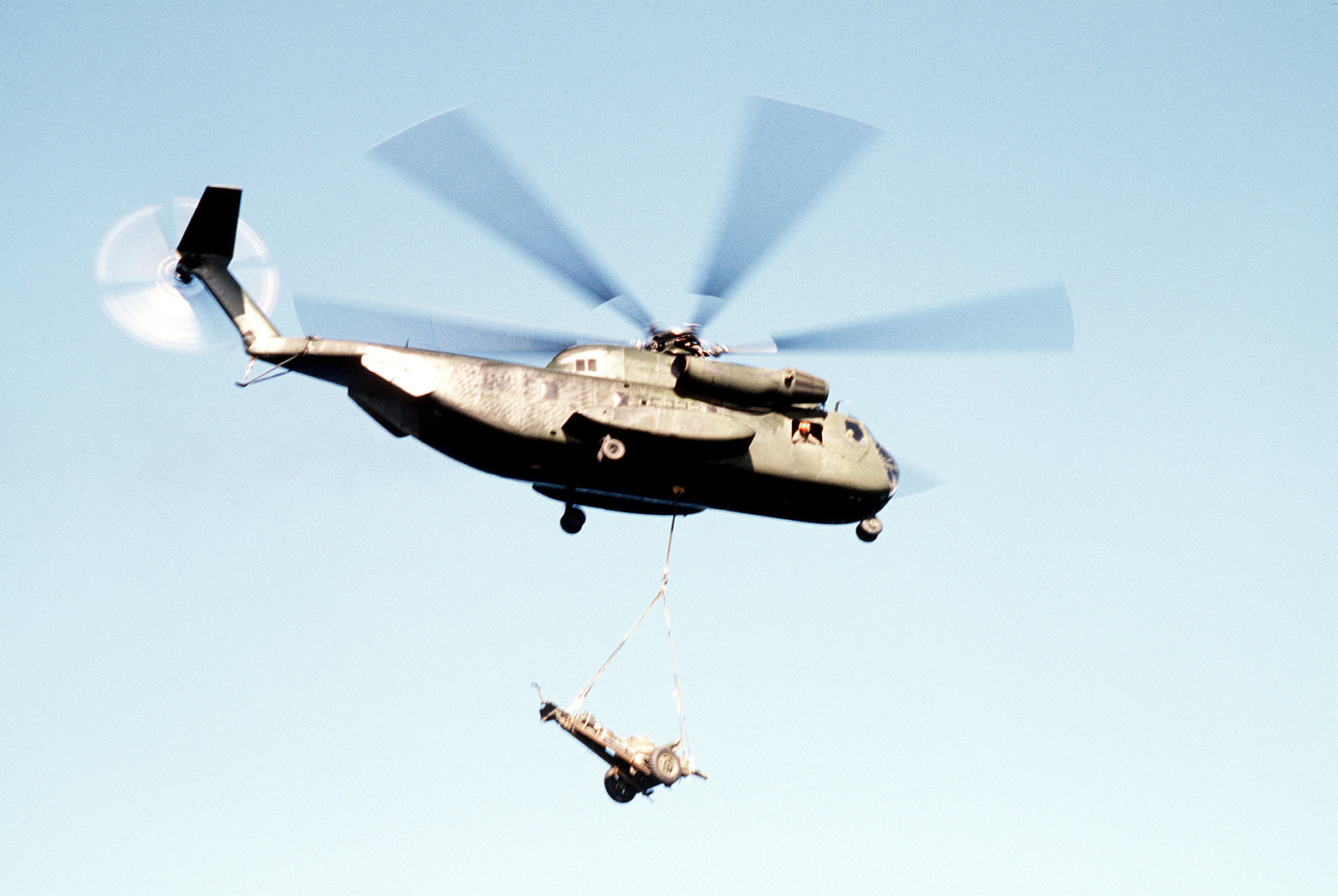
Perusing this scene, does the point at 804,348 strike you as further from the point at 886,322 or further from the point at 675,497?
the point at 675,497

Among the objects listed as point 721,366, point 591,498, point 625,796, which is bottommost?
point 625,796

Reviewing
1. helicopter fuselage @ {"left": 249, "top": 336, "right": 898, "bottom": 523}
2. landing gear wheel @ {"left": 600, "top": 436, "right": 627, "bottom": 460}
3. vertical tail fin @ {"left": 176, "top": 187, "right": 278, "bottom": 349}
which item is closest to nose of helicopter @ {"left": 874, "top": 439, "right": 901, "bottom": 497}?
helicopter fuselage @ {"left": 249, "top": 336, "right": 898, "bottom": 523}

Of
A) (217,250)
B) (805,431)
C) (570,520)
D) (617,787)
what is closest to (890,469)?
(805,431)

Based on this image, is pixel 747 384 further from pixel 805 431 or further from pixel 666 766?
pixel 666 766

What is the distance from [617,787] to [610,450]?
499cm

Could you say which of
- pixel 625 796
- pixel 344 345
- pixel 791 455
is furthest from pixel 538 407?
pixel 625 796

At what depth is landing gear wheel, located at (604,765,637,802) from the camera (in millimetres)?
19359

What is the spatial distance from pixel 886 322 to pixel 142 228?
10755 millimetres

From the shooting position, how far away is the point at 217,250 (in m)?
19.2

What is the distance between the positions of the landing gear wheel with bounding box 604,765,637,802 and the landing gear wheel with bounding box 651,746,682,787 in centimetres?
60

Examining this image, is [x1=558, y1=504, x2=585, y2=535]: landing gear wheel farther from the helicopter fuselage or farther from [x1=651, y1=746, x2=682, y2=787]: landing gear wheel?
[x1=651, y1=746, x2=682, y2=787]: landing gear wheel

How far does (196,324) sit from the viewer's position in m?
18.7

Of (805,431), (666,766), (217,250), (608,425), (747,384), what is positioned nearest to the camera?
(608,425)

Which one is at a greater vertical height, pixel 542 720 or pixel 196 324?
pixel 196 324
